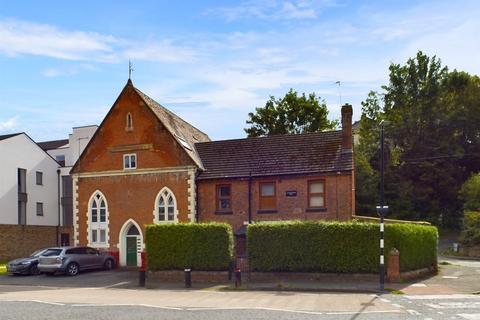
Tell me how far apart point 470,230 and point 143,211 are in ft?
91.5

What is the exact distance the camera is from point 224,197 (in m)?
33.6

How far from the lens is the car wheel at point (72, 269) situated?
29.9 meters

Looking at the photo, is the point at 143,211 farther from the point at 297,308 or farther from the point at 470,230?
the point at 470,230

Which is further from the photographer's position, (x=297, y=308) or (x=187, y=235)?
(x=187, y=235)

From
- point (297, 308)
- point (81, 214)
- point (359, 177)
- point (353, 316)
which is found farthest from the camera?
point (359, 177)

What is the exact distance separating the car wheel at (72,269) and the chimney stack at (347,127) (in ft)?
54.0

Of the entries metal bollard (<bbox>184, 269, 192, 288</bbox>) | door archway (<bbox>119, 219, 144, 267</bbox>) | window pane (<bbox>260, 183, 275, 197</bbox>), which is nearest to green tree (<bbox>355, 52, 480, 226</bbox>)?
window pane (<bbox>260, 183, 275, 197</bbox>)

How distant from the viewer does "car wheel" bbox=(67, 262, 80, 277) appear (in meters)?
29.9

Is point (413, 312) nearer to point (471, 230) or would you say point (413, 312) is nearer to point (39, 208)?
point (471, 230)

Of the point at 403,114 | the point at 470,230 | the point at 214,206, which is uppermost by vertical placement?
the point at 403,114

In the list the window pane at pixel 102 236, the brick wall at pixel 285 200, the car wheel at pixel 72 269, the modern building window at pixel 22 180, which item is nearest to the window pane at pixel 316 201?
the brick wall at pixel 285 200

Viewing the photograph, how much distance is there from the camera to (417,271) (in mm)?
26266

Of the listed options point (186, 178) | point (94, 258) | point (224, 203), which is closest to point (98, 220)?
point (94, 258)

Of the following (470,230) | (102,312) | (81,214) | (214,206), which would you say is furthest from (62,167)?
(102,312)
